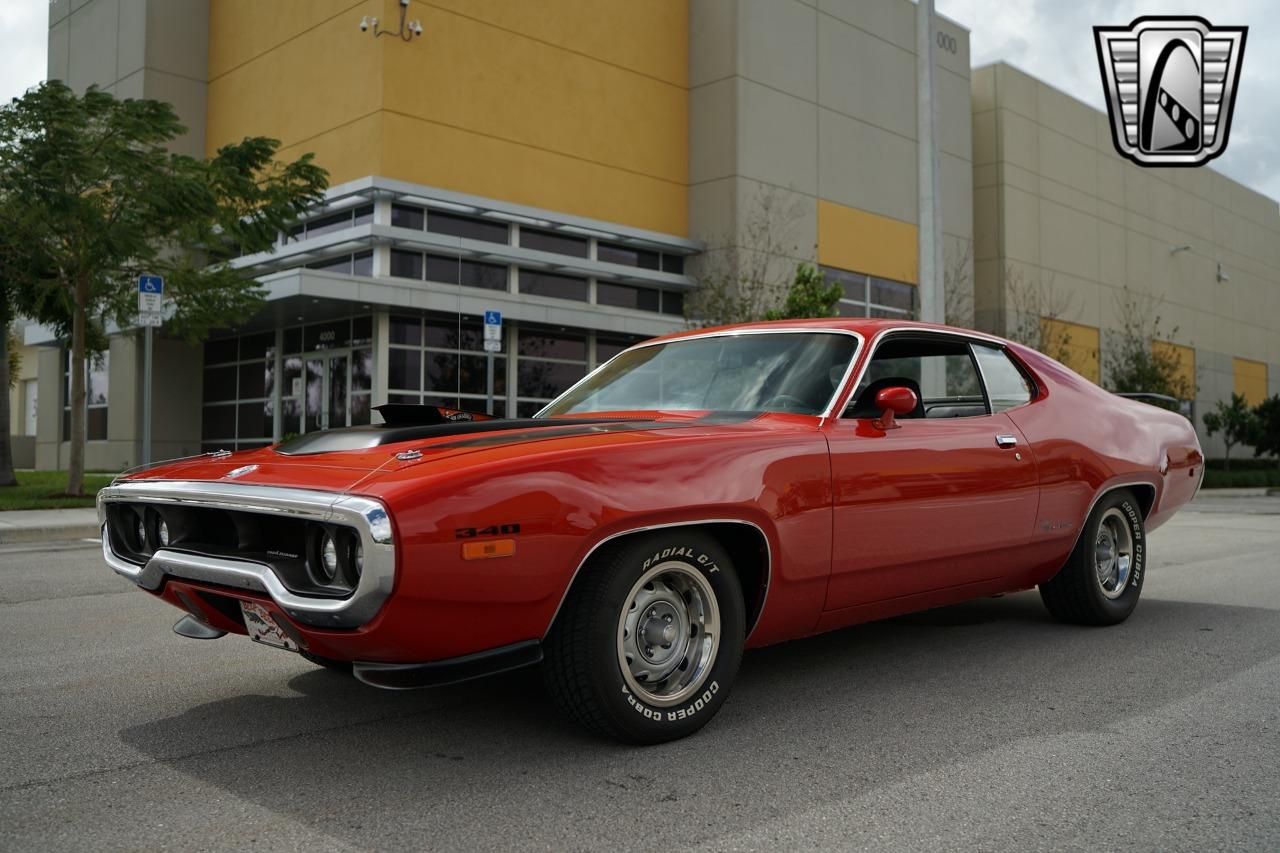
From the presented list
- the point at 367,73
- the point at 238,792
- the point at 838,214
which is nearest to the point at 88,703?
the point at 238,792

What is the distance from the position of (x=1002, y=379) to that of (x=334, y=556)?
11.5ft

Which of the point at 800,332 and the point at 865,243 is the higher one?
the point at 865,243

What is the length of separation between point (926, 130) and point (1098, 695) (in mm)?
11028

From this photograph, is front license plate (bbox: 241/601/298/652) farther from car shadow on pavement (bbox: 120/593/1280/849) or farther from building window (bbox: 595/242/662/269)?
building window (bbox: 595/242/662/269)

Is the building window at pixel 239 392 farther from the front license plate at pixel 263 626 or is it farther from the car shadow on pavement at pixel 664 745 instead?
the front license plate at pixel 263 626

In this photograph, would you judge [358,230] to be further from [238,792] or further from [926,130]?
[238,792]

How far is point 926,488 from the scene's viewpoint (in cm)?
445

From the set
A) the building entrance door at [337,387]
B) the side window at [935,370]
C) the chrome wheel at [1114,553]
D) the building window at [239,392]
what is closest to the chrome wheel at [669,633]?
the side window at [935,370]

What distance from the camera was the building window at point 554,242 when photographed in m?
25.2

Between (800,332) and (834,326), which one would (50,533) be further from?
(834,326)

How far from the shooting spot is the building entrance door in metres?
24.0

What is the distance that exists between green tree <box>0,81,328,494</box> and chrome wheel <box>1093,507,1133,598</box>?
537 inches

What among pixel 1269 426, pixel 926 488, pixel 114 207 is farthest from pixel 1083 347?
pixel 926 488

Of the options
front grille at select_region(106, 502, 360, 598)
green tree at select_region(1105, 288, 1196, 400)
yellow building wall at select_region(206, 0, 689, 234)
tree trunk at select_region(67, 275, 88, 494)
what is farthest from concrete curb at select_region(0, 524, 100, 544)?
green tree at select_region(1105, 288, 1196, 400)
